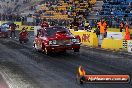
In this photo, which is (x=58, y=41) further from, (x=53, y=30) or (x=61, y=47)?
(x=53, y=30)

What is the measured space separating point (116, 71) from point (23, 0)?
64.7m

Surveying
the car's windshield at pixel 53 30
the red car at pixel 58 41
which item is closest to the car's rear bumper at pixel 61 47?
the red car at pixel 58 41

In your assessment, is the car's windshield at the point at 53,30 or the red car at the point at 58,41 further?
the car's windshield at the point at 53,30

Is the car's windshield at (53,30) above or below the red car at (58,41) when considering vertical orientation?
above

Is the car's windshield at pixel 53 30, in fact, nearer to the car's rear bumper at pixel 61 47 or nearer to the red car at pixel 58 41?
the red car at pixel 58 41

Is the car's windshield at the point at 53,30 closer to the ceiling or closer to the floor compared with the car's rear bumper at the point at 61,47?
closer to the ceiling

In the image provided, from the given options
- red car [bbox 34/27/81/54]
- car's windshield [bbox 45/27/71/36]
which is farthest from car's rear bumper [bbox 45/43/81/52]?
car's windshield [bbox 45/27/71/36]

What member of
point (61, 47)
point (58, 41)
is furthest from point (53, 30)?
point (61, 47)

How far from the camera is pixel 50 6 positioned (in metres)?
55.1

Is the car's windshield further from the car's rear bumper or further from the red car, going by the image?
the car's rear bumper

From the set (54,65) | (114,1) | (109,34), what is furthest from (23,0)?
(54,65)

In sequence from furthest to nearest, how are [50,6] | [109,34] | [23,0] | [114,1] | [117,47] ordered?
[23,0] → [50,6] → [114,1] → [109,34] → [117,47]

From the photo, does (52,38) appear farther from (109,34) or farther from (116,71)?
(109,34)

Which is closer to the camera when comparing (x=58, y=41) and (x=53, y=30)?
(x=58, y=41)
